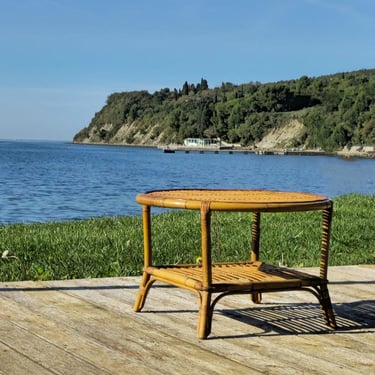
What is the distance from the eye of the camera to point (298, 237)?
7824 millimetres

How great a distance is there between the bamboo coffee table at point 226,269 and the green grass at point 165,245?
1.55 m

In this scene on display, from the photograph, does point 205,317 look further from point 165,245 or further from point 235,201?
point 165,245

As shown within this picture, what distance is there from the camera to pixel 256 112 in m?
135

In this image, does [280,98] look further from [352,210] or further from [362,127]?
[352,210]

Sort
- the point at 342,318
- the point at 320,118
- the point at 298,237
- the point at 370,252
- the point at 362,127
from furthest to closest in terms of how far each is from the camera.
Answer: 1. the point at 320,118
2. the point at 362,127
3. the point at 298,237
4. the point at 370,252
5. the point at 342,318

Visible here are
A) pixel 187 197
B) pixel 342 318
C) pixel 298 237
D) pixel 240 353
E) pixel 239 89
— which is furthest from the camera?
pixel 239 89

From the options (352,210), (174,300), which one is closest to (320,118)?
(352,210)

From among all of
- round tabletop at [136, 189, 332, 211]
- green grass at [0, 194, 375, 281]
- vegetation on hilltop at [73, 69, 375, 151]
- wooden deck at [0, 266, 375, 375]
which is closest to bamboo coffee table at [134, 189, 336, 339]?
round tabletop at [136, 189, 332, 211]

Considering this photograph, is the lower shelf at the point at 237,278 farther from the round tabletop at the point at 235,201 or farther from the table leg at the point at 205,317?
the round tabletop at the point at 235,201

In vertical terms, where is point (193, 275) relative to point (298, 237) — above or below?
above

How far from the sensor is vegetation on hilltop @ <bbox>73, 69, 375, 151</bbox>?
4572 inches

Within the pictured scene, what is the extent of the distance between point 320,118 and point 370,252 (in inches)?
4628

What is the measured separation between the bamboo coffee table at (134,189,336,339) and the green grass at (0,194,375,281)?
60.9 inches

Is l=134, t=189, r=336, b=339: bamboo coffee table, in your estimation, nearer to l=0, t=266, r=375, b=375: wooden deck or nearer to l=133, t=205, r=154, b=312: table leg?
l=133, t=205, r=154, b=312: table leg
